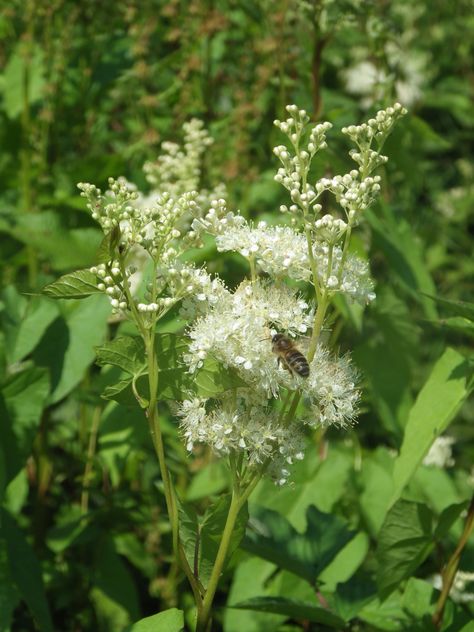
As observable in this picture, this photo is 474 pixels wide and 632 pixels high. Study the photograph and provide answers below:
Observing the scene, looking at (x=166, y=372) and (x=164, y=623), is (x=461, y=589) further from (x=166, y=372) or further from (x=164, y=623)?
Answer: (x=166, y=372)

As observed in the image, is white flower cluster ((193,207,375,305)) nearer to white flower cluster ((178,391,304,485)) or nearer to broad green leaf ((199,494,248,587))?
white flower cluster ((178,391,304,485))

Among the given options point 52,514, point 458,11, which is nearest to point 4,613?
point 52,514

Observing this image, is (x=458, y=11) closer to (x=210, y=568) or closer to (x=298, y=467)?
(x=298, y=467)

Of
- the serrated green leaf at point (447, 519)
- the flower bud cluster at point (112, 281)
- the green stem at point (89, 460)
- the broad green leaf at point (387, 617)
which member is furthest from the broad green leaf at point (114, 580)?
the flower bud cluster at point (112, 281)

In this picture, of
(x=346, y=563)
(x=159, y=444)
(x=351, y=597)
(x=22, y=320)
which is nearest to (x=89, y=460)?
(x=22, y=320)

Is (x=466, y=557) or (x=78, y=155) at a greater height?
(x=78, y=155)

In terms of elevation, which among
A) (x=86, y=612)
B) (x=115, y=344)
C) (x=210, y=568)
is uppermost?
(x=115, y=344)
